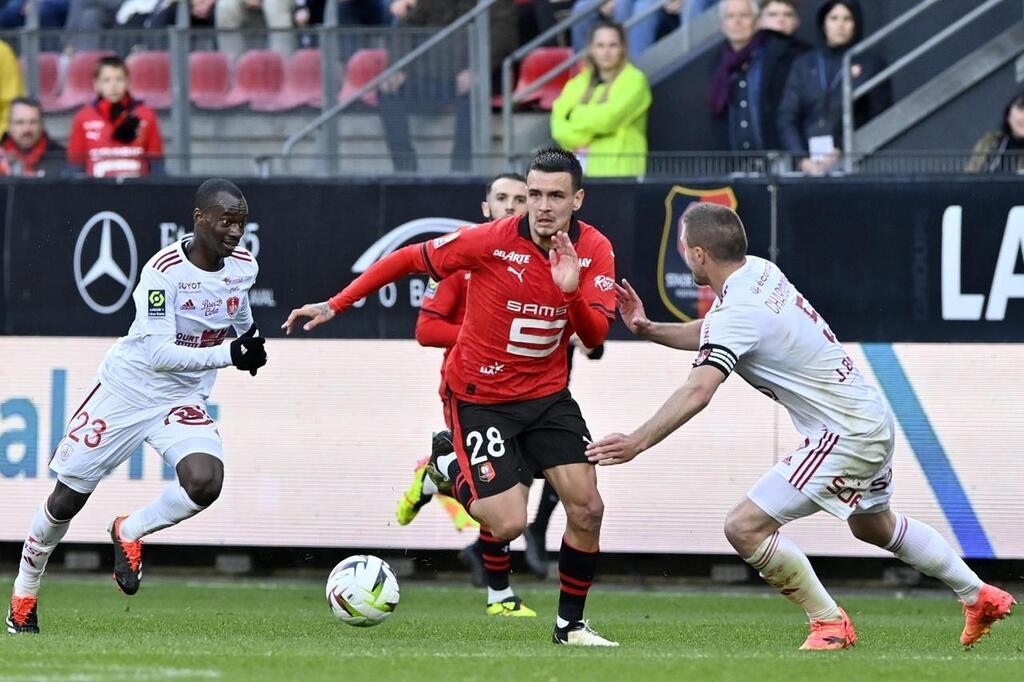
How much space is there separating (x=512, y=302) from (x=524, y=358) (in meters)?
0.32

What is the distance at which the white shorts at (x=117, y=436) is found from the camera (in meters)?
9.32

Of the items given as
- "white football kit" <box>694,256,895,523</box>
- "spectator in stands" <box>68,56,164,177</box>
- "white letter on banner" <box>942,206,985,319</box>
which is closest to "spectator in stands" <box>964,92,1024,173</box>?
"white letter on banner" <box>942,206,985,319</box>

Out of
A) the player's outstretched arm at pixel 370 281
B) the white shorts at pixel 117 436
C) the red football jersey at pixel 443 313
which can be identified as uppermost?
the player's outstretched arm at pixel 370 281

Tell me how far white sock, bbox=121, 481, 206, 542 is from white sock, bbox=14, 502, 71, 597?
0.35 metres

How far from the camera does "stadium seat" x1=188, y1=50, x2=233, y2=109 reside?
13984mm

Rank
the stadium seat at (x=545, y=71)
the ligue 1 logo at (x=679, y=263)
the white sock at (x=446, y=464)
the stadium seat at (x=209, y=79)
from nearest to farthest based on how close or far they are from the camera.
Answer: the white sock at (x=446, y=464), the ligue 1 logo at (x=679, y=263), the stadium seat at (x=209, y=79), the stadium seat at (x=545, y=71)

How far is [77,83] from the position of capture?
14359 millimetres

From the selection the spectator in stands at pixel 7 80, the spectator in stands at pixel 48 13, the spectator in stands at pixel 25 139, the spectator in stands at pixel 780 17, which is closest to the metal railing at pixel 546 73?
the spectator in stands at pixel 780 17

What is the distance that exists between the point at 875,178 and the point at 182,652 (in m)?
6.55

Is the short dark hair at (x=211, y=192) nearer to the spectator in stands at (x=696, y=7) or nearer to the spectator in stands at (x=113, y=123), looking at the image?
the spectator in stands at (x=113, y=123)

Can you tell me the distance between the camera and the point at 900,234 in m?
12.3

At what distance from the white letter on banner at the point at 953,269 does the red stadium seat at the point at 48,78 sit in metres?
7.21

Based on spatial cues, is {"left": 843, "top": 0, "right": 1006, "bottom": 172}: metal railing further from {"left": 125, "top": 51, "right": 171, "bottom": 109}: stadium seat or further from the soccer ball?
the soccer ball

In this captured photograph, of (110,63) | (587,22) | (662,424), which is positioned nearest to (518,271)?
(662,424)
